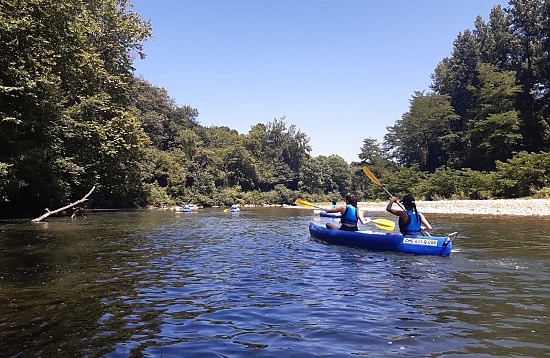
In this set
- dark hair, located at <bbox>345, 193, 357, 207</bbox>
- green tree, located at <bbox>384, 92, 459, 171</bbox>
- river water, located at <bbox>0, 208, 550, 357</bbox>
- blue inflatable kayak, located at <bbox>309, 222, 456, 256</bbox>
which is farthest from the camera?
green tree, located at <bbox>384, 92, 459, 171</bbox>

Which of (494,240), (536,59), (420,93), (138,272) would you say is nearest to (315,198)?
(420,93)

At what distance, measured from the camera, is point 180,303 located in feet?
17.6

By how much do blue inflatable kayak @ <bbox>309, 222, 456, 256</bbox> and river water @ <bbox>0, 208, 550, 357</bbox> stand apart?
10.1 inches

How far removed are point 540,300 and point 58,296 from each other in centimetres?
656

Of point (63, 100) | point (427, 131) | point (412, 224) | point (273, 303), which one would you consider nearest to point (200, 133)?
point (427, 131)

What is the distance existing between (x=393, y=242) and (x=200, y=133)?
241 feet

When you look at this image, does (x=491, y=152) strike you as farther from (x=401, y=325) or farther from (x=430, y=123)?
(x=401, y=325)

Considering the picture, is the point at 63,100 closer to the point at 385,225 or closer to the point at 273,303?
the point at 385,225

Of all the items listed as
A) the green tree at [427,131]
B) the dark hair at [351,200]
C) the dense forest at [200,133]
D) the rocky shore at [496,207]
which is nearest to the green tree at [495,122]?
the dense forest at [200,133]

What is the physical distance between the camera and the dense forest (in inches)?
627

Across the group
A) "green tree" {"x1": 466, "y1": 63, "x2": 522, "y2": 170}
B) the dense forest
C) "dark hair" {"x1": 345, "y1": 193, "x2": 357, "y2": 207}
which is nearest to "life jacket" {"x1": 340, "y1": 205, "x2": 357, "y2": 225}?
"dark hair" {"x1": 345, "y1": 193, "x2": 357, "y2": 207}

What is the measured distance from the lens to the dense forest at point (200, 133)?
52.2 feet

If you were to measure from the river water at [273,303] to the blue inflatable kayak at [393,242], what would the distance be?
10.1 inches

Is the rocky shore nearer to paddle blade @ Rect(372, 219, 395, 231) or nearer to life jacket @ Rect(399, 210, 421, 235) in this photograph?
paddle blade @ Rect(372, 219, 395, 231)
